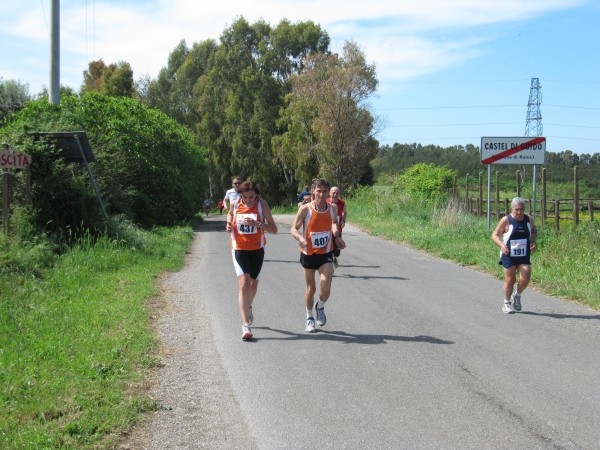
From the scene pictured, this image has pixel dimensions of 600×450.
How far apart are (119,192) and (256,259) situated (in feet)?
48.4

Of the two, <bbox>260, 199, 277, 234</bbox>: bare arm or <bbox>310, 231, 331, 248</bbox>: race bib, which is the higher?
<bbox>260, 199, 277, 234</bbox>: bare arm

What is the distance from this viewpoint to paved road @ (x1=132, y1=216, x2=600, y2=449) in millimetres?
4918

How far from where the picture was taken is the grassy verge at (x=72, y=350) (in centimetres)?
495

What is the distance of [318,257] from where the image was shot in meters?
8.11

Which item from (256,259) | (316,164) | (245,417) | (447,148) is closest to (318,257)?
(256,259)

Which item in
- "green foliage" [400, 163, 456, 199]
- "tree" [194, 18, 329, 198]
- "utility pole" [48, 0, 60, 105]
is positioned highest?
"tree" [194, 18, 329, 198]

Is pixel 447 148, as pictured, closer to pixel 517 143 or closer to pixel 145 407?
pixel 517 143

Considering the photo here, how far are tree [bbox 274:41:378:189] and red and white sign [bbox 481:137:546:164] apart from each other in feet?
89.3

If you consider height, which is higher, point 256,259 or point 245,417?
point 256,259

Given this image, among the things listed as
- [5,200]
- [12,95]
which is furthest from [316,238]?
[12,95]

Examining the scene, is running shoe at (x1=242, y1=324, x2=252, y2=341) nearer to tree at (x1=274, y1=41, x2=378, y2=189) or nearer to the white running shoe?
the white running shoe

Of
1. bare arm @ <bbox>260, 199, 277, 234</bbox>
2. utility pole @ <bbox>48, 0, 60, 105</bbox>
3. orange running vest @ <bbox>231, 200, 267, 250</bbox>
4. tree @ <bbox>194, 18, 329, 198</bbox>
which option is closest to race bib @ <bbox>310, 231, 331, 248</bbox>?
bare arm @ <bbox>260, 199, 277, 234</bbox>

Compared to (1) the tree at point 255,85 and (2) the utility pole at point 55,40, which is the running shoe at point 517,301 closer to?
(2) the utility pole at point 55,40

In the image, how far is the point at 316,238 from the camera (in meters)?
8.02
